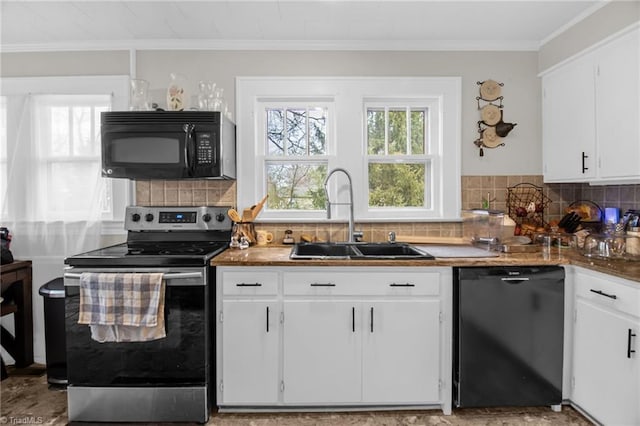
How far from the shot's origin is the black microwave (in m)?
2.32

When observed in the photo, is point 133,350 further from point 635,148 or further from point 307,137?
point 635,148

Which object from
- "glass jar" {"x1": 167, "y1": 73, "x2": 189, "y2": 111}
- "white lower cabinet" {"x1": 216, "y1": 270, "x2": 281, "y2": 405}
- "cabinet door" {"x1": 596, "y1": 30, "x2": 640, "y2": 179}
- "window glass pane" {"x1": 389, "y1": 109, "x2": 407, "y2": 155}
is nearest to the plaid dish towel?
"white lower cabinet" {"x1": 216, "y1": 270, "x2": 281, "y2": 405}

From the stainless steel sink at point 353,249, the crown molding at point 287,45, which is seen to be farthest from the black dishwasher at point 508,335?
the crown molding at point 287,45

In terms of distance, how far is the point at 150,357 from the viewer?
1.95 metres

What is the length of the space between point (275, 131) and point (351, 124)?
1.91 feet

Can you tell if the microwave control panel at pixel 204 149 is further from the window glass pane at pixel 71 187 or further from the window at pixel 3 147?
the window at pixel 3 147

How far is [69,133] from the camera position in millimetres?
2707

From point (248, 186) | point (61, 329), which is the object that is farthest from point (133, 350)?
point (248, 186)

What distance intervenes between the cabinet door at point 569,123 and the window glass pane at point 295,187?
166 cm

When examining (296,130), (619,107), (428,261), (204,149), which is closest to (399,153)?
(296,130)

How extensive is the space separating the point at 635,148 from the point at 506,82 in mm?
1036

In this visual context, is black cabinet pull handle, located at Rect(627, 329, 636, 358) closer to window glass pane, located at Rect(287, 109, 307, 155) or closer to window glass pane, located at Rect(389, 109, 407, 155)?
window glass pane, located at Rect(389, 109, 407, 155)

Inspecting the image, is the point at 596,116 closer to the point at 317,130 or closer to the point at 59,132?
the point at 317,130

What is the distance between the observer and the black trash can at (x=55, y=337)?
2375 mm
